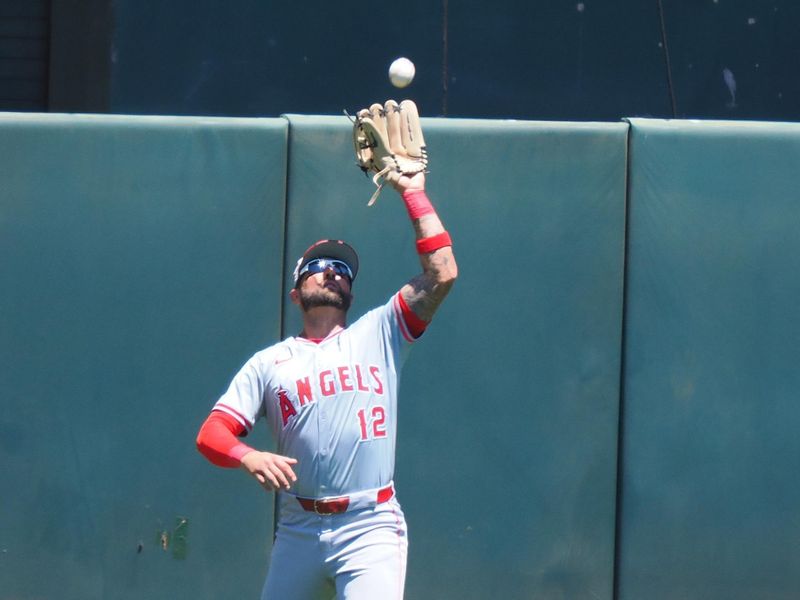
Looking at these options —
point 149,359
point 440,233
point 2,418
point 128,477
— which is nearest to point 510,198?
point 440,233

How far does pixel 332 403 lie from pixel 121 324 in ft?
4.57

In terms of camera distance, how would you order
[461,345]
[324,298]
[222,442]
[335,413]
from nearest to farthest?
[222,442]
[335,413]
[324,298]
[461,345]

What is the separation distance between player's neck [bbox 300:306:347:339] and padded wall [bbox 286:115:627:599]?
3.12ft

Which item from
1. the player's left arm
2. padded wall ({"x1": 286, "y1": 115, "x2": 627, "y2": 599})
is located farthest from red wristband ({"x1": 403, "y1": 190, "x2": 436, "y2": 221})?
padded wall ({"x1": 286, "y1": 115, "x2": 627, "y2": 599})

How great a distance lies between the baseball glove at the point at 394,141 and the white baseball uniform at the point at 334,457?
437mm

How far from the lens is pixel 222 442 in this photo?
3.48m

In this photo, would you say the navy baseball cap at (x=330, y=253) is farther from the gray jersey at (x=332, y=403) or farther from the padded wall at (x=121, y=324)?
the padded wall at (x=121, y=324)

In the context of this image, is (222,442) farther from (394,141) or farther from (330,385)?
(394,141)

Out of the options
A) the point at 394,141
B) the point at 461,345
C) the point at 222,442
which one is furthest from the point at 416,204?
the point at 461,345

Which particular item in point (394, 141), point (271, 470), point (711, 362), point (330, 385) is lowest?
point (271, 470)

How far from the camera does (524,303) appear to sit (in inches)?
189

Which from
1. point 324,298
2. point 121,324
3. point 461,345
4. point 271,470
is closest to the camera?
point 271,470

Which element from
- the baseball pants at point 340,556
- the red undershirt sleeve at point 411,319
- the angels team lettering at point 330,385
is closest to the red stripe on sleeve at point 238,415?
the angels team lettering at point 330,385

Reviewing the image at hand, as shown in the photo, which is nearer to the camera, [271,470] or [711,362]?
[271,470]
